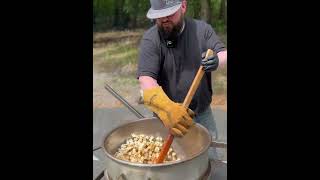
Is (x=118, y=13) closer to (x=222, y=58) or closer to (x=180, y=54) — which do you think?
(x=180, y=54)

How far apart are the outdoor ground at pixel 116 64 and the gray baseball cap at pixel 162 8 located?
0.61 meters

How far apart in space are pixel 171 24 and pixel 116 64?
94 centimetres

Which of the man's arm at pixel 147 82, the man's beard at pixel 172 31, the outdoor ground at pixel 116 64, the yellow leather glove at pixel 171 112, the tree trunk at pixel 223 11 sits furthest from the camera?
the outdoor ground at pixel 116 64

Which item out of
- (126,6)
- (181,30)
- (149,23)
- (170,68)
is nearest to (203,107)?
(170,68)

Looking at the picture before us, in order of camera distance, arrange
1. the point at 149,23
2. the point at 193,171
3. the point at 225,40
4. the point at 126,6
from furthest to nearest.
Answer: the point at 126,6 < the point at 149,23 < the point at 225,40 < the point at 193,171

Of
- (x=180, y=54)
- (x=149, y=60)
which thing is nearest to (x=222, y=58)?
(x=180, y=54)

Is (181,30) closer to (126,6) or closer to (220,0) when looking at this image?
(220,0)

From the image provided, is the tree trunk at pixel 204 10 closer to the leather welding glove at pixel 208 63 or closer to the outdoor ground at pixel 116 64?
the outdoor ground at pixel 116 64

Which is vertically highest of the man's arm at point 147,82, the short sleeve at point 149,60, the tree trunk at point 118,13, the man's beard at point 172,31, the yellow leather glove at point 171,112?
the tree trunk at point 118,13

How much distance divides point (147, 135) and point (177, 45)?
1.85ft

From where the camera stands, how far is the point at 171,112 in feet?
6.46

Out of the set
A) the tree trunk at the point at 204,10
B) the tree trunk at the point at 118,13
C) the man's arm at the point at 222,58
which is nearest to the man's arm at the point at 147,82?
the man's arm at the point at 222,58

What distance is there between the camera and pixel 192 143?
7.19ft

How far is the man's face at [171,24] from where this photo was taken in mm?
2387
